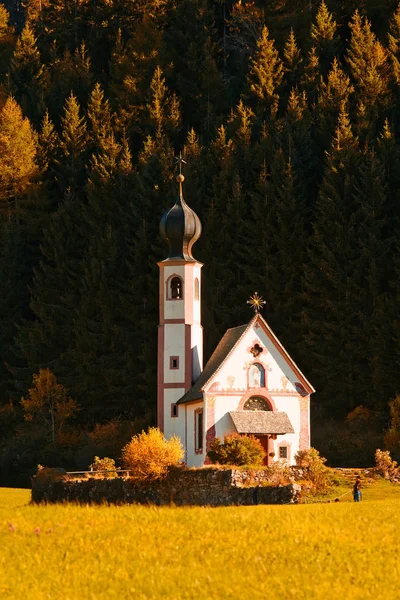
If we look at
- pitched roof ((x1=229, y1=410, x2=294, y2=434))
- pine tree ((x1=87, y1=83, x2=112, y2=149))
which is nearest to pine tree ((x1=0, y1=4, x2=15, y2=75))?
pine tree ((x1=87, y1=83, x2=112, y2=149))

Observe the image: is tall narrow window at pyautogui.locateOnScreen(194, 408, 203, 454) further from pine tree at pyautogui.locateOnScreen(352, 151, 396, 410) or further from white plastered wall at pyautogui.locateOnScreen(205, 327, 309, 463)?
pine tree at pyautogui.locateOnScreen(352, 151, 396, 410)

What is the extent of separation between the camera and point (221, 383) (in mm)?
54156

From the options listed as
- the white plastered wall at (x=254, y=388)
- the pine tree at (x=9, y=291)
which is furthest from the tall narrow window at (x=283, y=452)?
the pine tree at (x=9, y=291)

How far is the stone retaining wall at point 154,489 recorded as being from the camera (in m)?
45.0

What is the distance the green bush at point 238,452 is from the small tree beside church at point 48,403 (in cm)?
1611

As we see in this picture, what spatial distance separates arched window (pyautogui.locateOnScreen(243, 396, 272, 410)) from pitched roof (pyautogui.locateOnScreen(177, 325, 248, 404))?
1932 mm

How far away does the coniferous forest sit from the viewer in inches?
2452

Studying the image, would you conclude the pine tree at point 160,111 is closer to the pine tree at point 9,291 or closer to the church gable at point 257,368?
the pine tree at point 9,291

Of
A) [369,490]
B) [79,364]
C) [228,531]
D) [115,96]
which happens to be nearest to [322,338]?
[79,364]

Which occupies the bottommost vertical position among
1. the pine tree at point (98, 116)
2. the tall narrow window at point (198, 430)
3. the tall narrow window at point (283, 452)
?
the tall narrow window at point (283, 452)

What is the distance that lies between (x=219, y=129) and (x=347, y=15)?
15.2 m

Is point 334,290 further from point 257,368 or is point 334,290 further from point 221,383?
point 221,383

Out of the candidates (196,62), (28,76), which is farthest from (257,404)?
(28,76)

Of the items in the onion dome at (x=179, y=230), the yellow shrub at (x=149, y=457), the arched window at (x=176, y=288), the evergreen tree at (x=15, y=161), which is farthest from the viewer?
the evergreen tree at (x=15, y=161)
